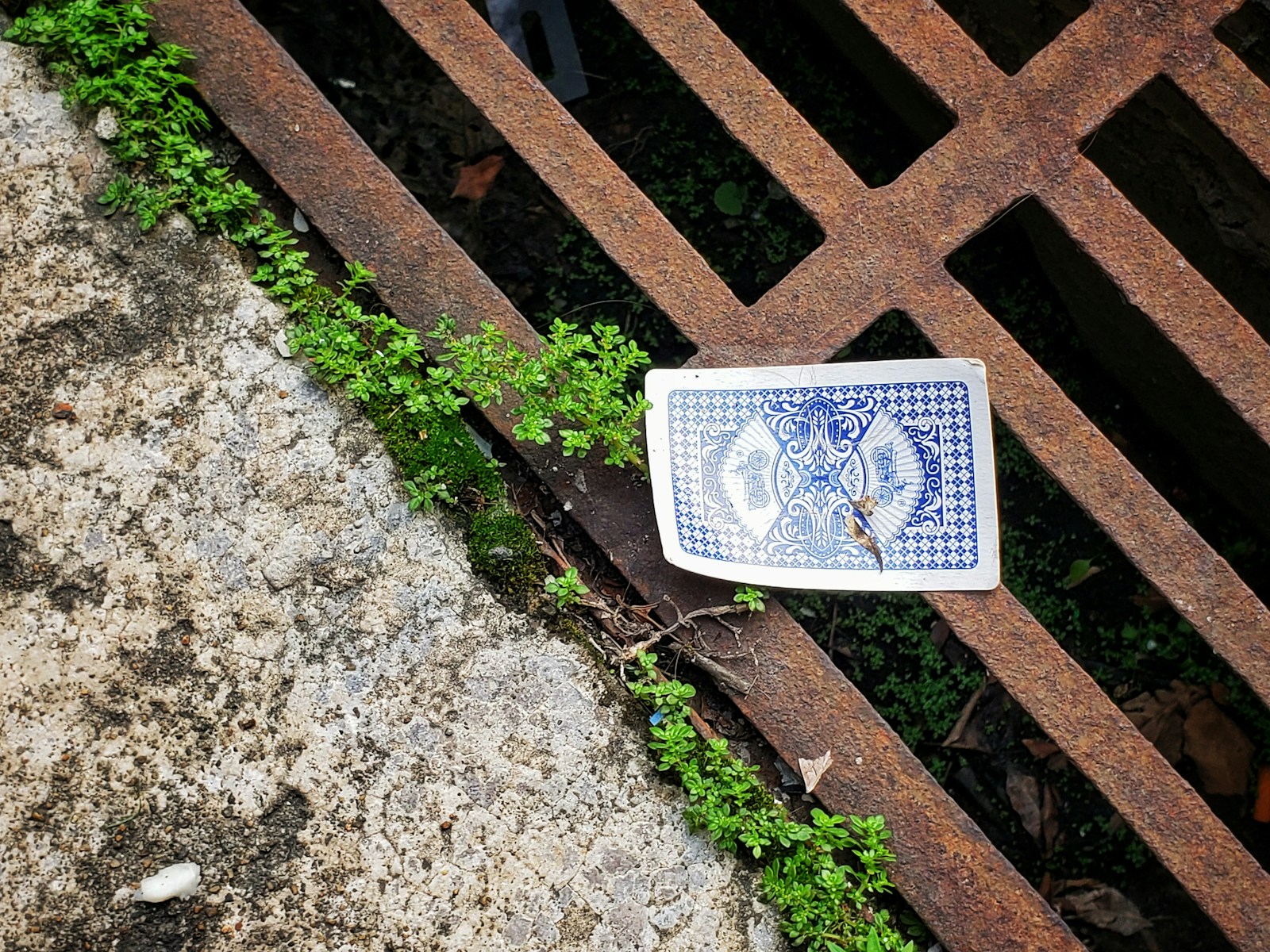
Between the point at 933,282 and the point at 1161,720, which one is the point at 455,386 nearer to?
the point at 933,282

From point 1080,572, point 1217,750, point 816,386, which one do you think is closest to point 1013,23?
point 816,386

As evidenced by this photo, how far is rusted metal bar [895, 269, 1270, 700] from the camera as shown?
175 centimetres

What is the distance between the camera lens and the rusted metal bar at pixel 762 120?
1825mm

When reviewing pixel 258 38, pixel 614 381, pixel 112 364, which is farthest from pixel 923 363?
pixel 112 364

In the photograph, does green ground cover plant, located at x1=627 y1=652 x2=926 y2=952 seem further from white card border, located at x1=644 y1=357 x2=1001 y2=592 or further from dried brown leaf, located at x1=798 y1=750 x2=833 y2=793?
white card border, located at x1=644 y1=357 x2=1001 y2=592

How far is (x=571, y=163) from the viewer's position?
185 cm

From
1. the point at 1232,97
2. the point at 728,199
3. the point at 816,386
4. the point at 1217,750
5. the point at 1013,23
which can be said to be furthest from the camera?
the point at 728,199

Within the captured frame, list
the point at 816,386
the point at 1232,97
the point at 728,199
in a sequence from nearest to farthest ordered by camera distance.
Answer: the point at 1232,97, the point at 816,386, the point at 728,199

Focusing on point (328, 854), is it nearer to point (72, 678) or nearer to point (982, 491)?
point (72, 678)

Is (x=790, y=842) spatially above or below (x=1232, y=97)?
below

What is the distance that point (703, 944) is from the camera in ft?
6.11

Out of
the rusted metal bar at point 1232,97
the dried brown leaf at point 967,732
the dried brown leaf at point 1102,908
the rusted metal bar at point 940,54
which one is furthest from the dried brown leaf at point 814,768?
the rusted metal bar at point 1232,97

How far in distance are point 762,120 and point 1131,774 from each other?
4.65ft

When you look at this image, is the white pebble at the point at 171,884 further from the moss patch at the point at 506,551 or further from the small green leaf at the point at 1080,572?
the small green leaf at the point at 1080,572
